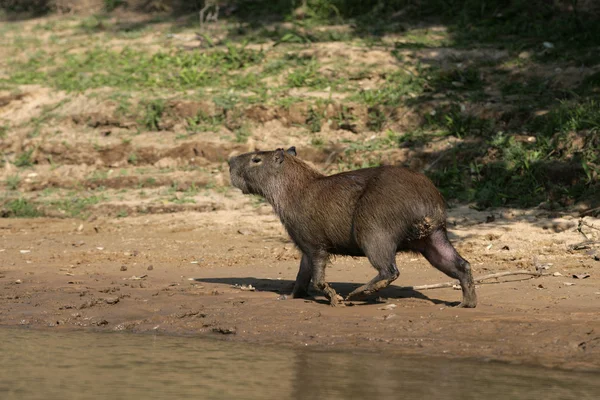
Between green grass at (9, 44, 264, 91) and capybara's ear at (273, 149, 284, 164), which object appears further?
green grass at (9, 44, 264, 91)

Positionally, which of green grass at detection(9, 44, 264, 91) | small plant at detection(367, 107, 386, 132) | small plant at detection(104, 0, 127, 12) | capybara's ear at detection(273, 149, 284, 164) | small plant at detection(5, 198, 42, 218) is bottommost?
small plant at detection(5, 198, 42, 218)

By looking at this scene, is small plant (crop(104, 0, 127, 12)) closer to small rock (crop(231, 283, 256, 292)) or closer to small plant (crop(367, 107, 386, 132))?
small plant (crop(367, 107, 386, 132))

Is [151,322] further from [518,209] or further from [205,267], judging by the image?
[518,209]

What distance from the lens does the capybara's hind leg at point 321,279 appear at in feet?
22.1

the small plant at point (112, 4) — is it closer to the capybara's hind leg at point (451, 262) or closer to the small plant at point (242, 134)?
the small plant at point (242, 134)

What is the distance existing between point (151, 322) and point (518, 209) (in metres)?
4.47

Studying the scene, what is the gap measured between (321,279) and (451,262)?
89cm

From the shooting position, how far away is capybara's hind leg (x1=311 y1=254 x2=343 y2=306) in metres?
6.75

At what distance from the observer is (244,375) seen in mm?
5336

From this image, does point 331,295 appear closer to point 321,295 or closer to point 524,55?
point 321,295

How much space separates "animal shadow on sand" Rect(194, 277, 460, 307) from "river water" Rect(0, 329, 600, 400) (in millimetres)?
1202

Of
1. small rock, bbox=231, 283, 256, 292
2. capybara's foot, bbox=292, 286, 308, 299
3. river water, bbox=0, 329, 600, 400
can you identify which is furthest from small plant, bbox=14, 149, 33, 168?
river water, bbox=0, 329, 600, 400

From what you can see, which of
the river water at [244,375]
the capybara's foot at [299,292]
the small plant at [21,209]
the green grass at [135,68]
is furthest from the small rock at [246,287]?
the green grass at [135,68]

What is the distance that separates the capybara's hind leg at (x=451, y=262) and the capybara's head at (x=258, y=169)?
1317 millimetres
